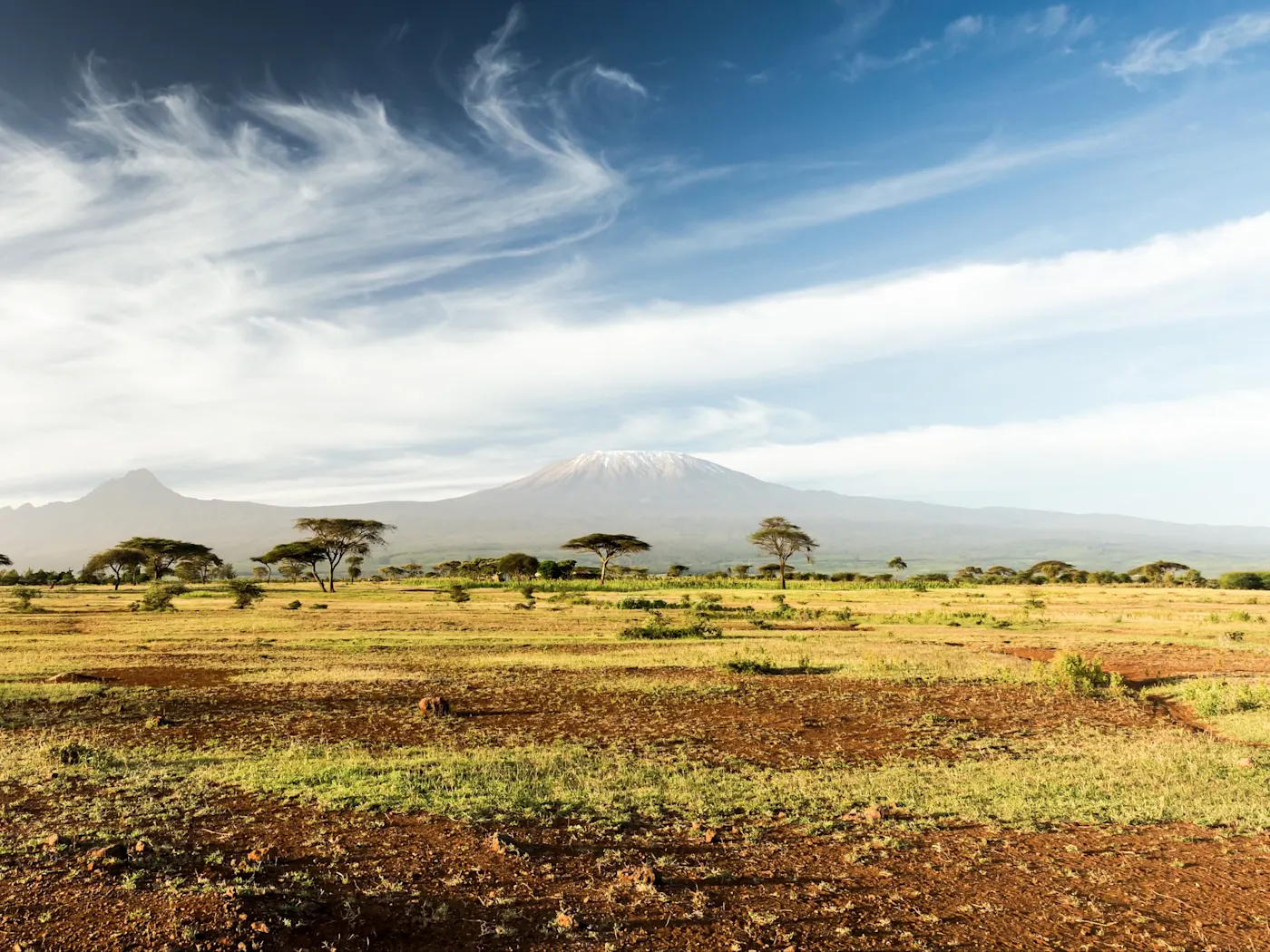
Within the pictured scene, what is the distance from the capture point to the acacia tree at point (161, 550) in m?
78.3

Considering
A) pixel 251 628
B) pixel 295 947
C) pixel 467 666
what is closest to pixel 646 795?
pixel 295 947

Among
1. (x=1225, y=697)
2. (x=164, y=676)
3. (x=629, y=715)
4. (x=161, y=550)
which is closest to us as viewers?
(x=629, y=715)

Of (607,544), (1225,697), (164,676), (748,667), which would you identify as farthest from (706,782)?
(607,544)

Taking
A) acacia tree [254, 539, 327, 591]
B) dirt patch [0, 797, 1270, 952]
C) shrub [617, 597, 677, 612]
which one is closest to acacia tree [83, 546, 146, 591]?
acacia tree [254, 539, 327, 591]

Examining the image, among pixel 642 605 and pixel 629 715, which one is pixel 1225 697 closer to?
pixel 629 715

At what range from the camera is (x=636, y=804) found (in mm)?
9227

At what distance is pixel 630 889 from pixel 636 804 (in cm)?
252

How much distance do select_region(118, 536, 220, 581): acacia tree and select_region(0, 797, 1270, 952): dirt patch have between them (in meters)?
82.3

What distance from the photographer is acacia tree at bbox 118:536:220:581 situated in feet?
257

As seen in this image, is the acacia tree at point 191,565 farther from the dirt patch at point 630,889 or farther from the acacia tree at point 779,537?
the dirt patch at point 630,889

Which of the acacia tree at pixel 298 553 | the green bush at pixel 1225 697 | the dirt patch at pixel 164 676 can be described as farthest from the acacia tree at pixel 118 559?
the green bush at pixel 1225 697

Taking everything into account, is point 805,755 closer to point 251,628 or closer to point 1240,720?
point 1240,720

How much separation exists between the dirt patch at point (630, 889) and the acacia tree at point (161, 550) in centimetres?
8225

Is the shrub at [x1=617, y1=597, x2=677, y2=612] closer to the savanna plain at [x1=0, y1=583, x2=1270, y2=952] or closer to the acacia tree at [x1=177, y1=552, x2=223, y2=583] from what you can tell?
the savanna plain at [x1=0, y1=583, x2=1270, y2=952]
